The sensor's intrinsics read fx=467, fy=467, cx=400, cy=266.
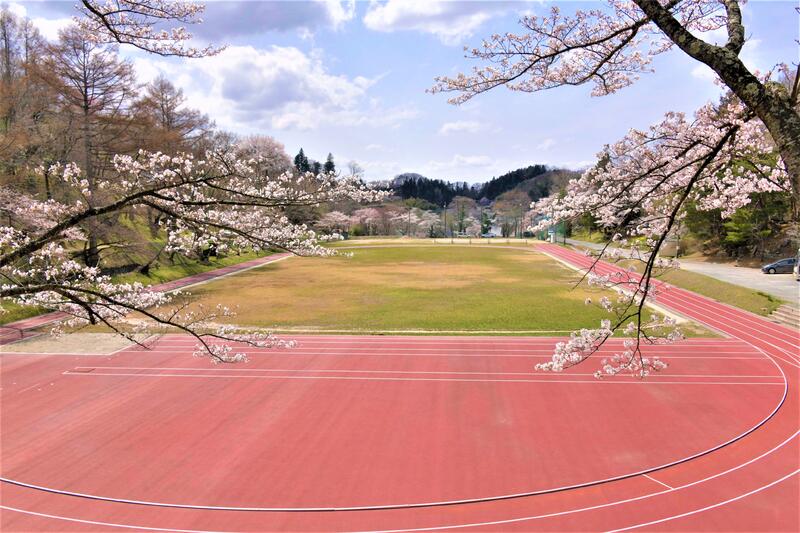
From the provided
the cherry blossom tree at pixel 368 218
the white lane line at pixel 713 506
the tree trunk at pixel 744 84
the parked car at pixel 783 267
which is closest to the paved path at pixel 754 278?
the parked car at pixel 783 267

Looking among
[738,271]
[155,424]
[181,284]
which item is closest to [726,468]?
[155,424]

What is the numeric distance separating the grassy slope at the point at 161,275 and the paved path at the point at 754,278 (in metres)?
26.2

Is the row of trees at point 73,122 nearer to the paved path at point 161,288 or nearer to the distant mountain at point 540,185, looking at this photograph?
the paved path at point 161,288

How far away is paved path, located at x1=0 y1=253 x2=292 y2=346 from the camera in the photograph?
760 inches

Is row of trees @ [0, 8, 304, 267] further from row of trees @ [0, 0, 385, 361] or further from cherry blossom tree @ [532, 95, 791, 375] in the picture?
cherry blossom tree @ [532, 95, 791, 375]

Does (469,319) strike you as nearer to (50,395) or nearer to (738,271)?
(50,395)

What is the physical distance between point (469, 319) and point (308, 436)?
12.5 m

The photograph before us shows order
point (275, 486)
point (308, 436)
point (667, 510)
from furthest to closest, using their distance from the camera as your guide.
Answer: point (308, 436), point (275, 486), point (667, 510)

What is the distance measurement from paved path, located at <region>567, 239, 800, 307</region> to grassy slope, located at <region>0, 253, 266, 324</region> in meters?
26.2

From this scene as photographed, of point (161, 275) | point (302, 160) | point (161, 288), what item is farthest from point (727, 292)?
point (302, 160)

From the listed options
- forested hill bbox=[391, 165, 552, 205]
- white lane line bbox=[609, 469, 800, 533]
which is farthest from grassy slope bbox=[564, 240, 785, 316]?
forested hill bbox=[391, 165, 552, 205]

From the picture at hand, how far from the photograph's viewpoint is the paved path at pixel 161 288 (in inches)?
760

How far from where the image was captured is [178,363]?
15922 mm

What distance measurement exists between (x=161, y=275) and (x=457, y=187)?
115509 mm
